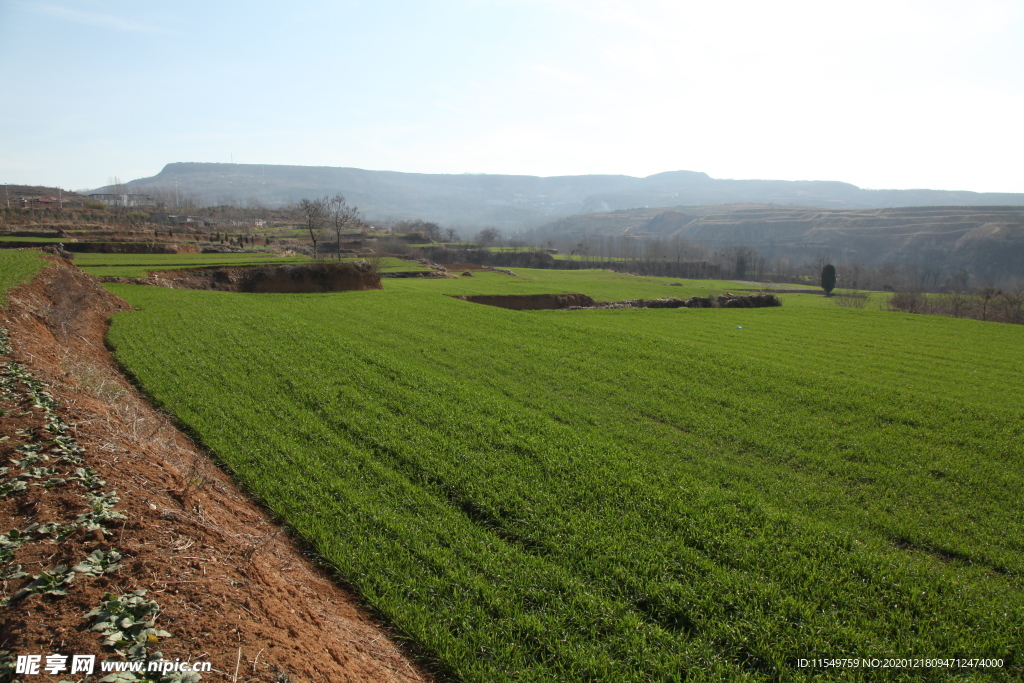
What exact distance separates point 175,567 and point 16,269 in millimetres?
20304

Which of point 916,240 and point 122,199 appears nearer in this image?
point 916,240

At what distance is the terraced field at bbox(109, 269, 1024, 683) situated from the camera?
5152mm

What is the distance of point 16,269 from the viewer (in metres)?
17.8

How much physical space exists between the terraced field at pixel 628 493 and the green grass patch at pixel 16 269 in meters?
2.93

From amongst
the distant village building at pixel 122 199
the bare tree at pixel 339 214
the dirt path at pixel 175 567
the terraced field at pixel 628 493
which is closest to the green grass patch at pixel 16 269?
the terraced field at pixel 628 493

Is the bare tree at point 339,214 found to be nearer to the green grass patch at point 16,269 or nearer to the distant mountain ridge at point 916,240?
the green grass patch at point 16,269

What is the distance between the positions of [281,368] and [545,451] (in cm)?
843

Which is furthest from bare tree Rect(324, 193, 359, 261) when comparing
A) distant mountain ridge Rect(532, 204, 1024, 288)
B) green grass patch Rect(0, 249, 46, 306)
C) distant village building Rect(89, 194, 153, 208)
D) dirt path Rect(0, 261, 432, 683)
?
distant mountain ridge Rect(532, 204, 1024, 288)

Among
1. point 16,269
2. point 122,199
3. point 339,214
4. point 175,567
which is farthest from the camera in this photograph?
point 122,199

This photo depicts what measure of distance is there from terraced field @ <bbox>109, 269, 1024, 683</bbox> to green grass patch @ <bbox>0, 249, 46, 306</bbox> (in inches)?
115

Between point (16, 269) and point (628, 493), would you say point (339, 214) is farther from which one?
point (628, 493)

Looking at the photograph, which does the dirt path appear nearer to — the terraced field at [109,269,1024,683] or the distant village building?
the terraced field at [109,269,1024,683]

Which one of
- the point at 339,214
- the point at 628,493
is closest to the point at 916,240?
the point at 339,214

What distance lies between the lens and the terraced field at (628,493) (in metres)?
5.15
